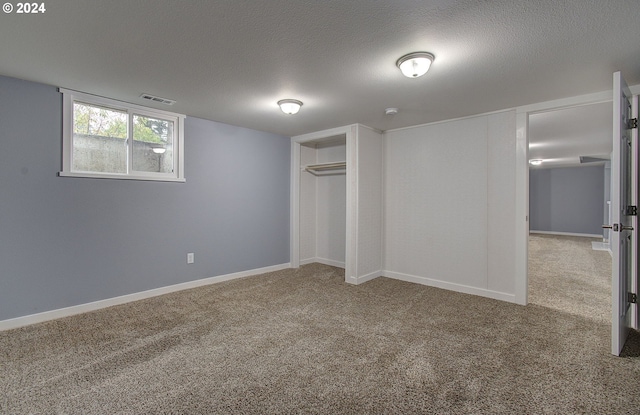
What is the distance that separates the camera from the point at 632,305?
279 cm

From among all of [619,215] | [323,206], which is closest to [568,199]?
[323,206]

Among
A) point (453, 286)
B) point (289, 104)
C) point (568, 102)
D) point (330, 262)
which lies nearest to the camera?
point (568, 102)

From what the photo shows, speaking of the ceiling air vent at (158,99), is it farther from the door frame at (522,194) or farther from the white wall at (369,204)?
the door frame at (522,194)

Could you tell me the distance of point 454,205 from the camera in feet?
13.3

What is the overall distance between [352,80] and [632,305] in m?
3.38

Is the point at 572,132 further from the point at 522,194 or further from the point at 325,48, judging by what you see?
the point at 325,48

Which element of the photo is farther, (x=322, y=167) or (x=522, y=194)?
(x=322, y=167)

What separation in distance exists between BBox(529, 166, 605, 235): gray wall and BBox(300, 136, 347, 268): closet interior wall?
879 cm

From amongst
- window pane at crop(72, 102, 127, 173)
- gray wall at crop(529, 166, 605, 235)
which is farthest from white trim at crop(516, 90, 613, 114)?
gray wall at crop(529, 166, 605, 235)

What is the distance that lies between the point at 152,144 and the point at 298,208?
2480 millimetres

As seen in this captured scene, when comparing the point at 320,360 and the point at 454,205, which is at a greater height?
the point at 454,205

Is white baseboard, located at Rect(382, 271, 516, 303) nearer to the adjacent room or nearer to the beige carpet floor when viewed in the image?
the adjacent room

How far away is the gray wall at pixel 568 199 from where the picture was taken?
9359 millimetres

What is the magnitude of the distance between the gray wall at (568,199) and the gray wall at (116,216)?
10.1 meters
